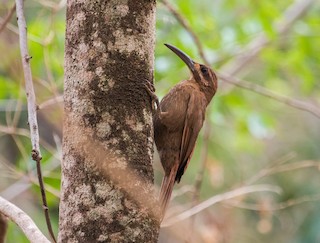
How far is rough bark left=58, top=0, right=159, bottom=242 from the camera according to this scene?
8.37 ft

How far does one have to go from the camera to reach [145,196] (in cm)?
264

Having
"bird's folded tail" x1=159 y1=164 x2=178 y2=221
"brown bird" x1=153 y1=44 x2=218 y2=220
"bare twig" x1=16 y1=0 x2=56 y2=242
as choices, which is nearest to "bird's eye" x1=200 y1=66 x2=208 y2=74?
"brown bird" x1=153 y1=44 x2=218 y2=220

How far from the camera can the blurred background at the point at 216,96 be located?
15.9ft

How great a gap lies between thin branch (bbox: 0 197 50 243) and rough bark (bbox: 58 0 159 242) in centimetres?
9

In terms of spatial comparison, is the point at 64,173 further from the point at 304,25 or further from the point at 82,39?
the point at 304,25

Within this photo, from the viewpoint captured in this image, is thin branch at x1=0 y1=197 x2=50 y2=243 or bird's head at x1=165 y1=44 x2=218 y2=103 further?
bird's head at x1=165 y1=44 x2=218 y2=103

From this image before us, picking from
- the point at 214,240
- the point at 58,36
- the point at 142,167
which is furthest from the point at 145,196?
the point at 58,36

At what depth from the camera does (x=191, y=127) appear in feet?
14.6

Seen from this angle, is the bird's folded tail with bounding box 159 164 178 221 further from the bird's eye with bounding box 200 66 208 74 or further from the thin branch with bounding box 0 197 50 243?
the thin branch with bounding box 0 197 50 243

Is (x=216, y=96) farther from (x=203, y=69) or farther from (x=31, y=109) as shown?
(x=31, y=109)

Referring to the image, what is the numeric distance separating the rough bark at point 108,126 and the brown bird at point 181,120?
124 centimetres

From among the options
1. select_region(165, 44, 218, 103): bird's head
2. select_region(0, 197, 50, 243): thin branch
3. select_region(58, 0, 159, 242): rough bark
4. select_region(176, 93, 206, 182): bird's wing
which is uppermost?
select_region(165, 44, 218, 103): bird's head

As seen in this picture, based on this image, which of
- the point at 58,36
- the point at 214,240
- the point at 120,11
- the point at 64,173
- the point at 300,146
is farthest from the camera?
the point at 300,146

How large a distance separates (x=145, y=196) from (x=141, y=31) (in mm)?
660
